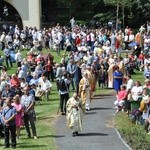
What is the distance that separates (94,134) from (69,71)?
8.40 metres

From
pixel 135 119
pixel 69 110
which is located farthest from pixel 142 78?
pixel 69 110

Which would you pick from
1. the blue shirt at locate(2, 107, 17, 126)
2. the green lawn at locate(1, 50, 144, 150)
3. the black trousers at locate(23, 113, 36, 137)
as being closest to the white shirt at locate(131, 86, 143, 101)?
the green lawn at locate(1, 50, 144, 150)

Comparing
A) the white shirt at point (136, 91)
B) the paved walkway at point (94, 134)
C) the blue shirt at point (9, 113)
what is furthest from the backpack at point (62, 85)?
the blue shirt at point (9, 113)

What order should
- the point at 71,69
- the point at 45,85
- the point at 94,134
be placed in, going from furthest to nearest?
the point at 71,69 < the point at 45,85 < the point at 94,134

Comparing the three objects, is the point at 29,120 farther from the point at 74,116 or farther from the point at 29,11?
the point at 29,11

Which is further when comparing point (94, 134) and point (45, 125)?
point (45, 125)

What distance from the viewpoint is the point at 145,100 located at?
990 inches

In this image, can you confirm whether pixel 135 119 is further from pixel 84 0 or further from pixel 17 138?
pixel 84 0

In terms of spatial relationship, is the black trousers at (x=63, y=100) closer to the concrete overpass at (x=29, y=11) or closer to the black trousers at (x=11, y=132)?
the black trousers at (x=11, y=132)

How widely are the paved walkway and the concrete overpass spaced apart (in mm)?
23072

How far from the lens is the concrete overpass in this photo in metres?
50.9

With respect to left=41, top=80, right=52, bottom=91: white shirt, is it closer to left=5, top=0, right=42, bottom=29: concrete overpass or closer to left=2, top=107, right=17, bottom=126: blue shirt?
left=2, top=107, right=17, bottom=126: blue shirt

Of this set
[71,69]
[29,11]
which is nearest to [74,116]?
[71,69]

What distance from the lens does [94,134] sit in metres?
24.0
